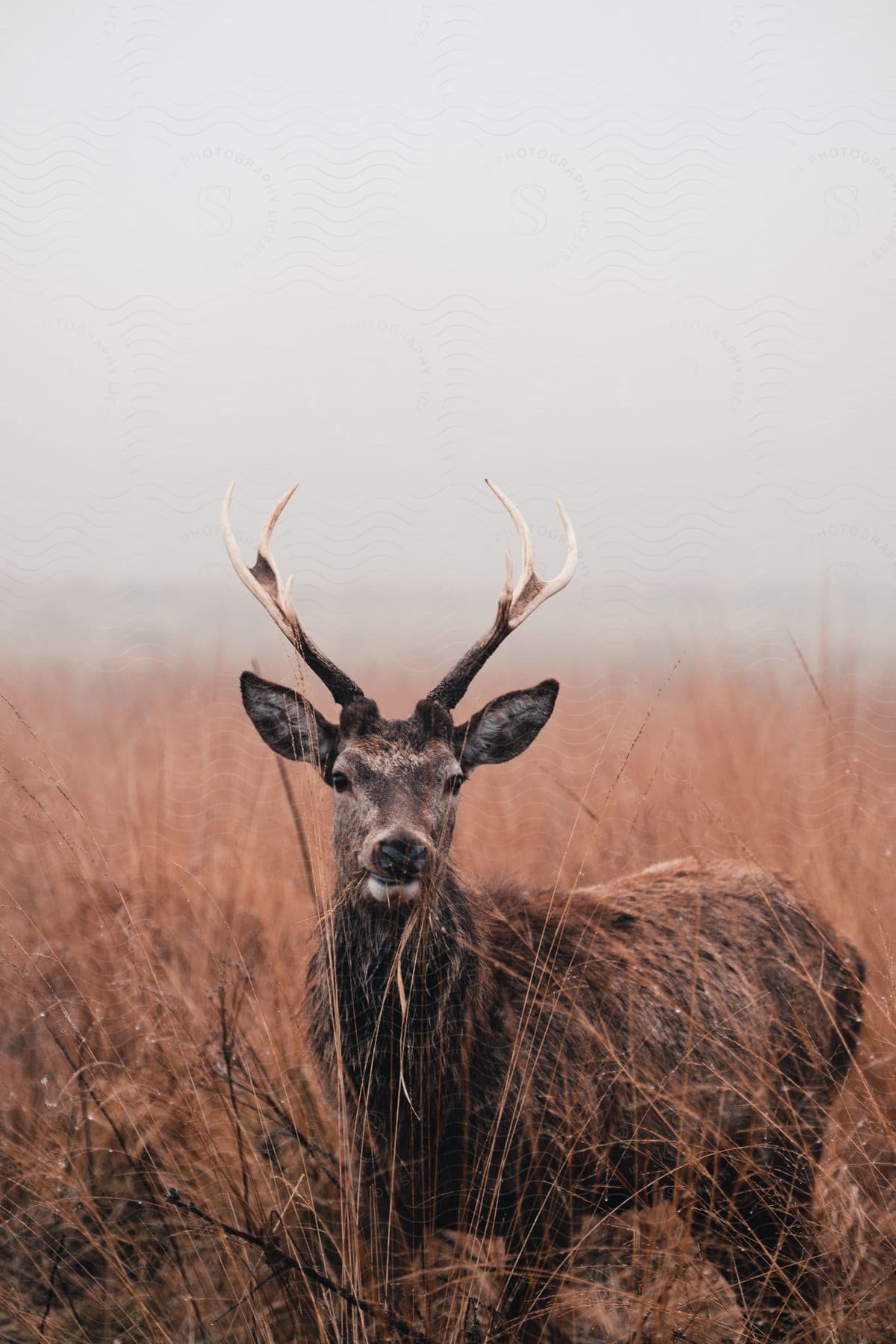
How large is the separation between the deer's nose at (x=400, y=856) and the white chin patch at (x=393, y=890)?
0.07 feet

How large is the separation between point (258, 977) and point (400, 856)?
2.01m

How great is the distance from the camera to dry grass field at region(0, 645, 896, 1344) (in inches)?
109

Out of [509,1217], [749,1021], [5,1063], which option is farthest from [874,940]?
[5,1063]

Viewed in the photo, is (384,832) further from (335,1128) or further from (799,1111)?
(799,1111)

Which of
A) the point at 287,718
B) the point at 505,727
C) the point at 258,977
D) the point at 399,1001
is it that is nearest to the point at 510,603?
the point at 505,727

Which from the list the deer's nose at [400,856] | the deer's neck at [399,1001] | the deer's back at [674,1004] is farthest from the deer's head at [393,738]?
the deer's back at [674,1004]

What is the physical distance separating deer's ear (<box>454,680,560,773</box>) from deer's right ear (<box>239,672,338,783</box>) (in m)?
0.50

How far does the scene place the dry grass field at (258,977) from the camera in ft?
9.09

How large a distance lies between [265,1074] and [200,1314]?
92 cm

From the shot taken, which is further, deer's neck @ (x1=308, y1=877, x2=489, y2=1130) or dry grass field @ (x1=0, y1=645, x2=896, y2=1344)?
deer's neck @ (x1=308, y1=877, x2=489, y2=1130)

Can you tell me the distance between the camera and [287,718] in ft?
12.8

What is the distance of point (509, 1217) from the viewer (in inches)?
129

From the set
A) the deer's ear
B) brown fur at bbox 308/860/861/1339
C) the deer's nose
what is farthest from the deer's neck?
the deer's ear

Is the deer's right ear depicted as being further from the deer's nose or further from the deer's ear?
the deer's nose
